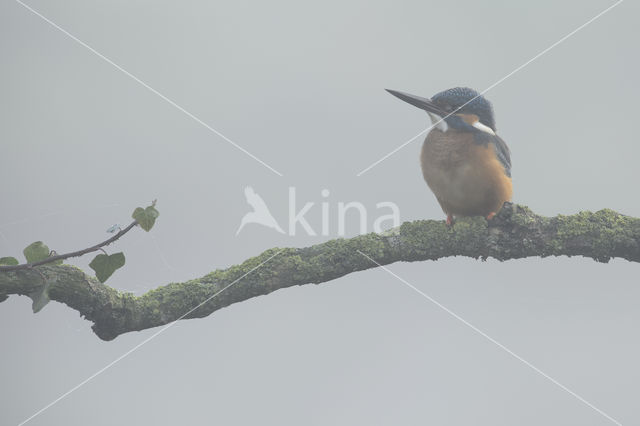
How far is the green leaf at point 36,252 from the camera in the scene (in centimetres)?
342

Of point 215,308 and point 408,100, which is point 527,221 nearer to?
point 408,100

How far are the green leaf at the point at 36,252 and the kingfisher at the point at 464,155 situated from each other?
95.9 inches

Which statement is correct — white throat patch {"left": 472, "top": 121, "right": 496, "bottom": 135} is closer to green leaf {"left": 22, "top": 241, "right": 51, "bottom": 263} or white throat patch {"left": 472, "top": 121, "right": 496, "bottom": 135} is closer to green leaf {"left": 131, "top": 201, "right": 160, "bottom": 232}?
green leaf {"left": 131, "top": 201, "right": 160, "bottom": 232}

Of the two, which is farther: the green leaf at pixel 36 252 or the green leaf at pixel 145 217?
the green leaf at pixel 36 252

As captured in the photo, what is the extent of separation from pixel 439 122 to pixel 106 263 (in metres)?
2.58

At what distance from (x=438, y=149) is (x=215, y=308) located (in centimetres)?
194

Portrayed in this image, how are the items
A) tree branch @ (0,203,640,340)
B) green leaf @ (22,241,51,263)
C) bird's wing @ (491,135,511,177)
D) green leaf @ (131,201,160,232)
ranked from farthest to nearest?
bird's wing @ (491,135,511,177) → tree branch @ (0,203,640,340) → green leaf @ (22,241,51,263) → green leaf @ (131,201,160,232)

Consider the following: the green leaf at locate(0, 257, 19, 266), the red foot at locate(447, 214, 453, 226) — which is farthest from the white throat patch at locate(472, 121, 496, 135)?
the green leaf at locate(0, 257, 19, 266)

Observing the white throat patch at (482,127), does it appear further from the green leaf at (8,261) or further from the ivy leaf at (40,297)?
the green leaf at (8,261)

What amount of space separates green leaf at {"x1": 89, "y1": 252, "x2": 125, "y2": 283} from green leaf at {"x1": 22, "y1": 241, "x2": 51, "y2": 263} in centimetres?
23

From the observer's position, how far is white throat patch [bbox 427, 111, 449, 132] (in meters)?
4.93

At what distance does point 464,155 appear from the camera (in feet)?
15.6

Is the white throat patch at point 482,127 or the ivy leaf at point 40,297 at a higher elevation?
the white throat patch at point 482,127

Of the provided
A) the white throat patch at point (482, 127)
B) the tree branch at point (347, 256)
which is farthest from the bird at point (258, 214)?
the white throat patch at point (482, 127)
